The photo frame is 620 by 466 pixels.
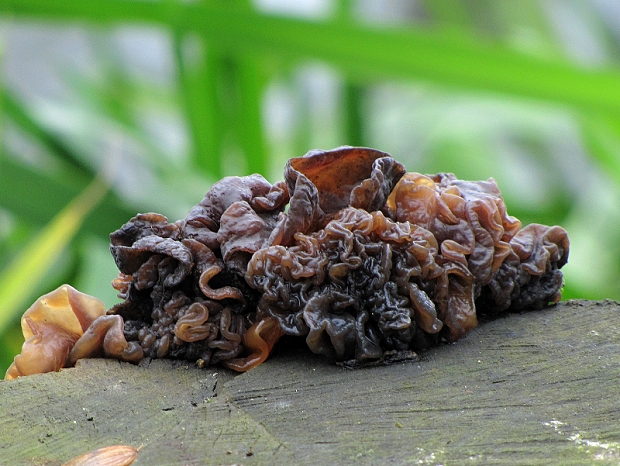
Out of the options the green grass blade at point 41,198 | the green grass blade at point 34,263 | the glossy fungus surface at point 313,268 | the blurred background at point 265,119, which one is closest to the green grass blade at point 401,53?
the blurred background at point 265,119

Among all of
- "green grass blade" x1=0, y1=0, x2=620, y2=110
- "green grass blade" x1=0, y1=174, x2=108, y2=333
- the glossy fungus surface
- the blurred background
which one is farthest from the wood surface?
"green grass blade" x1=0, y1=0, x2=620, y2=110

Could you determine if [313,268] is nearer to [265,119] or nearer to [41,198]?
[41,198]

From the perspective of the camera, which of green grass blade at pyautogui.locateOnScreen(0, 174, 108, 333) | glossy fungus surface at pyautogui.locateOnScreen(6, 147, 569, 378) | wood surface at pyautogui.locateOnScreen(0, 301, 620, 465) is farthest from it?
green grass blade at pyautogui.locateOnScreen(0, 174, 108, 333)

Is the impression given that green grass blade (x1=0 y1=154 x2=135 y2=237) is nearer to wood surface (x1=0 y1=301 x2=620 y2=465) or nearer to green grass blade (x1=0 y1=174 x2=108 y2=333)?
green grass blade (x1=0 y1=174 x2=108 y2=333)

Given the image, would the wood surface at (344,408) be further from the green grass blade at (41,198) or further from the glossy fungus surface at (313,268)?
the green grass blade at (41,198)

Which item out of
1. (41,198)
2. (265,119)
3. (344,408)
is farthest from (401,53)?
(344,408)

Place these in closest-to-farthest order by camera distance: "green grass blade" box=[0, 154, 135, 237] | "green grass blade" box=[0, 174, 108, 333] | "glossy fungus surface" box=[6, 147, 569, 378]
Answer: "glossy fungus surface" box=[6, 147, 569, 378], "green grass blade" box=[0, 174, 108, 333], "green grass blade" box=[0, 154, 135, 237]
